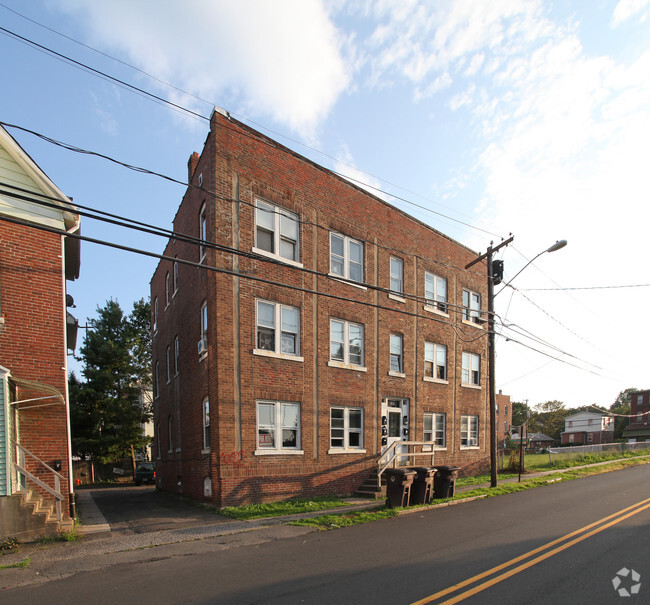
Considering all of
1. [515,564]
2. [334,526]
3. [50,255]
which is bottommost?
[334,526]

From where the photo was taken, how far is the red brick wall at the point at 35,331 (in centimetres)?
1096

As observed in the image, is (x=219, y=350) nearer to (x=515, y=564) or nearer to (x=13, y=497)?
(x=13, y=497)

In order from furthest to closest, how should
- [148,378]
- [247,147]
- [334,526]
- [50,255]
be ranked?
[148,378], [247,147], [50,255], [334,526]

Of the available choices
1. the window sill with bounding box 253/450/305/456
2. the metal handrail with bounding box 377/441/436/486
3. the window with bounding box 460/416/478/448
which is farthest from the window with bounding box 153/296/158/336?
the window with bounding box 460/416/478/448

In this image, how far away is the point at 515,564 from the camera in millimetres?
6996

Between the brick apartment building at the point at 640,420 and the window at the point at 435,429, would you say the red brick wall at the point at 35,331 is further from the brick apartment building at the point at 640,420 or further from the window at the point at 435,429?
the brick apartment building at the point at 640,420

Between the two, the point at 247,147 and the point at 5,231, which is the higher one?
the point at 247,147

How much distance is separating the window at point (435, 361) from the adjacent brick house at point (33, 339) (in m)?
13.7

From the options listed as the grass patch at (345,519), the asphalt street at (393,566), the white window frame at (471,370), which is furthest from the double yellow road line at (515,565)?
the white window frame at (471,370)

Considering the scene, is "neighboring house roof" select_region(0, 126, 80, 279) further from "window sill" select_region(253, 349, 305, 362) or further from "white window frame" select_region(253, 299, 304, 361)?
"window sill" select_region(253, 349, 305, 362)

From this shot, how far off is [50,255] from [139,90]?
14.8 ft

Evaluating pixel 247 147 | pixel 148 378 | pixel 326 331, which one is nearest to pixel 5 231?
pixel 247 147

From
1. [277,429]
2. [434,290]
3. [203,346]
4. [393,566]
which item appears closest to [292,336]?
[203,346]

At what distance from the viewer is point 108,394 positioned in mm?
35188
